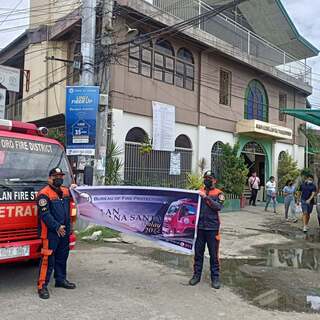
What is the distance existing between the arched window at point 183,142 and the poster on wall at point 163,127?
660mm

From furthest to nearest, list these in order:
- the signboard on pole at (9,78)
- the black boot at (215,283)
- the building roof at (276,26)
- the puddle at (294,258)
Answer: the building roof at (276,26)
the signboard on pole at (9,78)
the puddle at (294,258)
the black boot at (215,283)

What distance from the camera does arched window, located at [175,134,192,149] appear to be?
17.8m

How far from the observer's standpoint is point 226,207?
17484mm

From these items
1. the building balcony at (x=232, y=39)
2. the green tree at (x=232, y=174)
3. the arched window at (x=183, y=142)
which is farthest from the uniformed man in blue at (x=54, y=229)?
the green tree at (x=232, y=174)

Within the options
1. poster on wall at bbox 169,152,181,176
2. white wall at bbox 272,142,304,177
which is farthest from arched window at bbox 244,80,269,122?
poster on wall at bbox 169,152,181,176

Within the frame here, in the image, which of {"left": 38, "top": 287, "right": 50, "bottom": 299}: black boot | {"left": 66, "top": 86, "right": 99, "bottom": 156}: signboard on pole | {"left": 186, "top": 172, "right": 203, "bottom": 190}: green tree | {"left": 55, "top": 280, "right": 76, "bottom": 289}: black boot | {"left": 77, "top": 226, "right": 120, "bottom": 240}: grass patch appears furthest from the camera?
{"left": 186, "top": 172, "right": 203, "bottom": 190}: green tree

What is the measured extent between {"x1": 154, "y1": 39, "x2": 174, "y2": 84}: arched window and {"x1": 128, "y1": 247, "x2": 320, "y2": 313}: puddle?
9.20 meters

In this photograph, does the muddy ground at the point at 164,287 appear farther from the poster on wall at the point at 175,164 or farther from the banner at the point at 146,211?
the poster on wall at the point at 175,164

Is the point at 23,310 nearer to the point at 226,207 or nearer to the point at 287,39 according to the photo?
the point at 226,207

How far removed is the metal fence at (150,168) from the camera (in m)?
15.5

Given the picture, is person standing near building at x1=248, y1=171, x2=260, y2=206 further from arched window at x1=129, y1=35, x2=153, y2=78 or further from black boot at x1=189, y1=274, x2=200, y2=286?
black boot at x1=189, y1=274, x2=200, y2=286

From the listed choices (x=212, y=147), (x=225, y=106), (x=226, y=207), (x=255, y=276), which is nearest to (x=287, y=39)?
(x=225, y=106)

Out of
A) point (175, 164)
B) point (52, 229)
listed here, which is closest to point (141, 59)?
point (175, 164)

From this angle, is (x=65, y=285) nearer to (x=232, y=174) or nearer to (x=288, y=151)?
(x=232, y=174)
